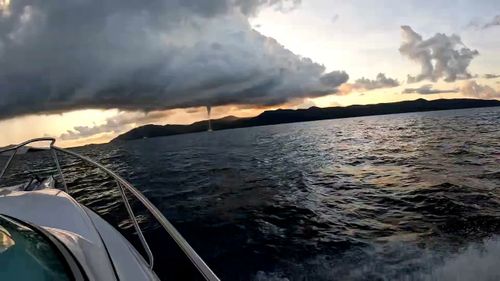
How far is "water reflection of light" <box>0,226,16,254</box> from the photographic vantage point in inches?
74.0

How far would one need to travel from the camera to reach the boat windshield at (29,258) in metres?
1.68

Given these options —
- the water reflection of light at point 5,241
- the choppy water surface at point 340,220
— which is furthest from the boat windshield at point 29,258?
the choppy water surface at point 340,220

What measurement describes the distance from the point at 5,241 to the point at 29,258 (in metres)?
0.28

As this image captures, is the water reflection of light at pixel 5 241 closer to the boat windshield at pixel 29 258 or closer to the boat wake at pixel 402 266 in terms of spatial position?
the boat windshield at pixel 29 258

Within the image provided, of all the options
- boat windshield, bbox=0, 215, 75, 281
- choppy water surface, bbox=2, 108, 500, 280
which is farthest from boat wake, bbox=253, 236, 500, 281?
boat windshield, bbox=0, 215, 75, 281

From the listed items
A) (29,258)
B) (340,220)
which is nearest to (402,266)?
(340,220)

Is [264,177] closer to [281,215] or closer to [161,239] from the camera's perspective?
[281,215]

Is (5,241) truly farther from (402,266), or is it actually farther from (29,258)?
(402,266)

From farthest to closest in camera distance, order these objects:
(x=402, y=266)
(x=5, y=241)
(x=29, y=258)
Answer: (x=402, y=266) < (x=5, y=241) < (x=29, y=258)

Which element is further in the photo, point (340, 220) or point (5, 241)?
point (340, 220)

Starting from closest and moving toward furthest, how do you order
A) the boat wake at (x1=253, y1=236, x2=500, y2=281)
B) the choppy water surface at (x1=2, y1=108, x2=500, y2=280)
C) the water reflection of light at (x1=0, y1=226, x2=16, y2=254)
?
1. the water reflection of light at (x1=0, y1=226, x2=16, y2=254)
2. the boat wake at (x1=253, y1=236, x2=500, y2=281)
3. the choppy water surface at (x1=2, y1=108, x2=500, y2=280)

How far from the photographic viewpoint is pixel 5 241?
77.1 inches

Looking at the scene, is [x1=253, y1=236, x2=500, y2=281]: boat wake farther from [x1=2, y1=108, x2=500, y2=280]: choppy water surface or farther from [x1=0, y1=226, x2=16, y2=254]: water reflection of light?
[x1=0, y1=226, x2=16, y2=254]: water reflection of light

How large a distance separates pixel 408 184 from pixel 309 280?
7.32 metres
